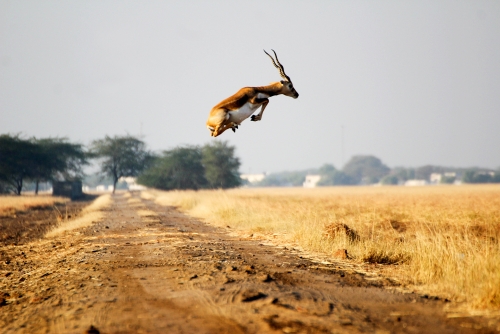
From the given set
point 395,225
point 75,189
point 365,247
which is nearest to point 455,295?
point 365,247

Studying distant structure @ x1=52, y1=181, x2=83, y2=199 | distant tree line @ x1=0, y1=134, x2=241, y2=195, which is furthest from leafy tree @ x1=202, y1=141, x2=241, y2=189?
distant structure @ x1=52, y1=181, x2=83, y2=199

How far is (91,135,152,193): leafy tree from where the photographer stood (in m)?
95.3

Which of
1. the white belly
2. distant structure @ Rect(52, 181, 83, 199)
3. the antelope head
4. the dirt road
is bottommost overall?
the dirt road

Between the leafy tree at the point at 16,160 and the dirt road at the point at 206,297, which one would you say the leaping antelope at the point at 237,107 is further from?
the leafy tree at the point at 16,160

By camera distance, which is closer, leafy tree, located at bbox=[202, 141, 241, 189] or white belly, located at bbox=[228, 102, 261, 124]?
white belly, located at bbox=[228, 102, 261, 124]

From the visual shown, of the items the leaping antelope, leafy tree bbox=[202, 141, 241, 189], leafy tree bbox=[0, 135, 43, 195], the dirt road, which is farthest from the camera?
leafy tree bbox=[202, 141, 241, 189]

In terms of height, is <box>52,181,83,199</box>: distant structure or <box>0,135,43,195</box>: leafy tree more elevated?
<box>0,135,43,195</box>: leafy tree

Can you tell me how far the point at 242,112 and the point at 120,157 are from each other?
9089cm

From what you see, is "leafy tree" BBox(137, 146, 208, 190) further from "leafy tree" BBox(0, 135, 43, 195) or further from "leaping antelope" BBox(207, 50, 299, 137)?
"leaping antelope" BBox(207, 50, 299, 137)

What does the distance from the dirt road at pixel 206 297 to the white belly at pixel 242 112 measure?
2.77m

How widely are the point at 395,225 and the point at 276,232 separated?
6.16m

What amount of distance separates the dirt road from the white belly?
9.10ft

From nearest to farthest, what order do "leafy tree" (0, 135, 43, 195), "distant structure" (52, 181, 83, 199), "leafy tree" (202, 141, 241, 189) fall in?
"leafy tree" (0, 135, 43, 195), "distant structure" (52, 181, 83, 199), "leafy tree" (202, 141, 241, 189)

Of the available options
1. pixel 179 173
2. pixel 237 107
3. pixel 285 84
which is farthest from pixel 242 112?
pixel 179 173
